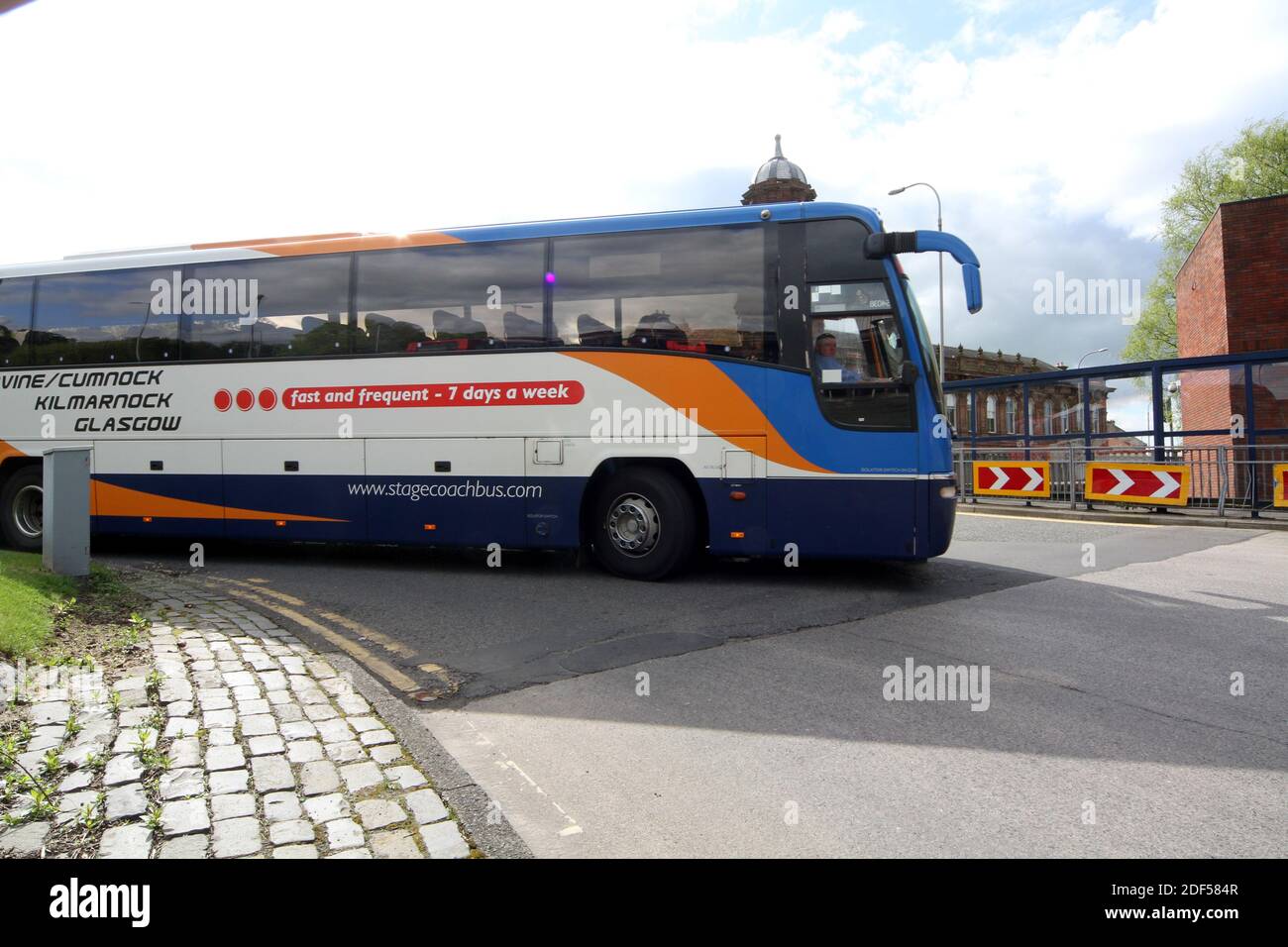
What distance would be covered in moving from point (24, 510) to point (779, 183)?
50252 mm

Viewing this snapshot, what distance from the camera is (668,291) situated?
8367 mm

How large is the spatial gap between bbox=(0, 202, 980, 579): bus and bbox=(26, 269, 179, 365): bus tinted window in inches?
1.2

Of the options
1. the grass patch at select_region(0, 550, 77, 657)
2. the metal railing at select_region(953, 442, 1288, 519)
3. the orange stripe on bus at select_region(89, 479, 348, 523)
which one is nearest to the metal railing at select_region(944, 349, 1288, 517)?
the metal railing at select_region(953, 442, 1288, 519)

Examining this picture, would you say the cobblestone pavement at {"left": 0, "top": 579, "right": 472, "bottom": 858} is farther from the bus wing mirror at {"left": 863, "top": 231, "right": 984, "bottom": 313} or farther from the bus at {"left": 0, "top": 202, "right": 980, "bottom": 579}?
the bus wing mirror at {"left": 863, "top": 231, "right": 984, "bottom": 313}

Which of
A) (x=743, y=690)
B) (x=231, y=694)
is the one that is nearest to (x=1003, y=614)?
(x=743, y=690)

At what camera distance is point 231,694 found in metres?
4.66

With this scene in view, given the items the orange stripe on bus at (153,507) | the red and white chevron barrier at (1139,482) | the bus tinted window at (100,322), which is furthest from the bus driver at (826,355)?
the red and white chevron barrier at (1139,482)

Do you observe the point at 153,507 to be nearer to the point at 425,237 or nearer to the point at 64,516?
the point at 64,516

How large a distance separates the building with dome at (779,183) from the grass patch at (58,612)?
5105cm

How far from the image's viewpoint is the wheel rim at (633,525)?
8.35 metres

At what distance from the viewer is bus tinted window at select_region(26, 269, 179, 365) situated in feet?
33.3

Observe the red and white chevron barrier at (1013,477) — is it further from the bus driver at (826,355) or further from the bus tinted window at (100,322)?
the bus tinted window at (100,322)
